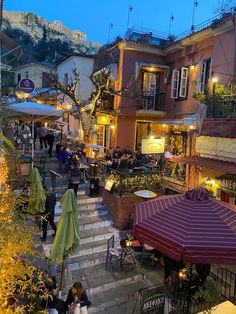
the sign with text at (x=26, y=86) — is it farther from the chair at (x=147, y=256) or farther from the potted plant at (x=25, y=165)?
the chair at (x=147, y=256)

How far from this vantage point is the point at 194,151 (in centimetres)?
1334

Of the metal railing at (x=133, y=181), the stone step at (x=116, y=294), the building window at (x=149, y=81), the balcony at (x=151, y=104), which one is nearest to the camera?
the stone step at (x=116, y=294)

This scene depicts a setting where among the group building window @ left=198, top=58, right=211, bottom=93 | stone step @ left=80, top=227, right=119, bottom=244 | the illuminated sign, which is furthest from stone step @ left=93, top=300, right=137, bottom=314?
the illuminated sign

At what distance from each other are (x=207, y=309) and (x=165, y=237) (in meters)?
2.08

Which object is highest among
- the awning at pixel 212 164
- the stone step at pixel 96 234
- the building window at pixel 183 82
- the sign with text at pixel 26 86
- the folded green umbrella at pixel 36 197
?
the building window at pixel 183 82

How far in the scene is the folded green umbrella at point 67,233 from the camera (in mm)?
8008

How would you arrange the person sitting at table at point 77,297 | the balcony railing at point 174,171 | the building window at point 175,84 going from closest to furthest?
1. the person sitting at table at point 77,297
2. the balcony railing at point 174,171
3. the building window at point 175,84

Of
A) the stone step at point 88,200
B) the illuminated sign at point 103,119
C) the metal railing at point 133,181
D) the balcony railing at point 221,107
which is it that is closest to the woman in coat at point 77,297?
the metal railing at point 133,181

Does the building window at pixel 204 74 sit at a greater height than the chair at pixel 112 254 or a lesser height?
greater

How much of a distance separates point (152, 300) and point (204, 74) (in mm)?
14138

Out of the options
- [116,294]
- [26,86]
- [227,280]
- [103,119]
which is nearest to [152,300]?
[116,294]

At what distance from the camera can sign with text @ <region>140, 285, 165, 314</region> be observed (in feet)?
22.4

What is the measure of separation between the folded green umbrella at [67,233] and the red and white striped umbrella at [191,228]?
6.56 ft

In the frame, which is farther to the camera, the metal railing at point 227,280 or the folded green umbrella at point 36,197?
the folded green umbrella at point 36,197
